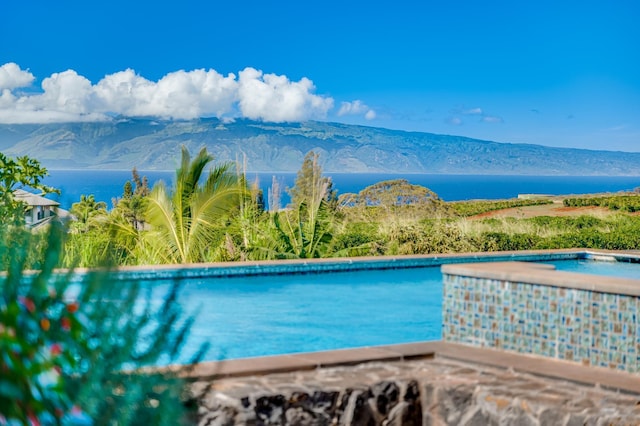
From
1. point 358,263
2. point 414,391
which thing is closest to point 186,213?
point 358,263

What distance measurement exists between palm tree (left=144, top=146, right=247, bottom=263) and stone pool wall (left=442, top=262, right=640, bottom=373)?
584 cm

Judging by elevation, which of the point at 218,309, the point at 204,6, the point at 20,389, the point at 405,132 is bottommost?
the point at 218,309

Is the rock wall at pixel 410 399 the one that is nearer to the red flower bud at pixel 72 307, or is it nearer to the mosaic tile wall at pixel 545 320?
the mosaic tile wall at pixel 545 320

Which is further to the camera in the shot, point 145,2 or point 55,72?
point 55,72

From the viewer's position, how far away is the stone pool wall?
183 inches

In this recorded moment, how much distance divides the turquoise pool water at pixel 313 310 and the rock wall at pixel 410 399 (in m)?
1.82

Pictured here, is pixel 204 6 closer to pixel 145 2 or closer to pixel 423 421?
pixel 145 2

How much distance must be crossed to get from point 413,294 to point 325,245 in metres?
2.06

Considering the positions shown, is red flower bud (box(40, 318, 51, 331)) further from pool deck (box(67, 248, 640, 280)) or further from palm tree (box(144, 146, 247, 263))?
palm tree (box(144, 146, 247, 263))

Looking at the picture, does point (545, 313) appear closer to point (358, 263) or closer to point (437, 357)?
point (437, 357)

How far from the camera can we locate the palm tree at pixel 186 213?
1065cm

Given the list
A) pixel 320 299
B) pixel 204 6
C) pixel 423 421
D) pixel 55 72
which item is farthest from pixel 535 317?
pixel 55 72

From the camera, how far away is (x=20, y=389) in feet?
2.65

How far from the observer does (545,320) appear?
494 centimetres
